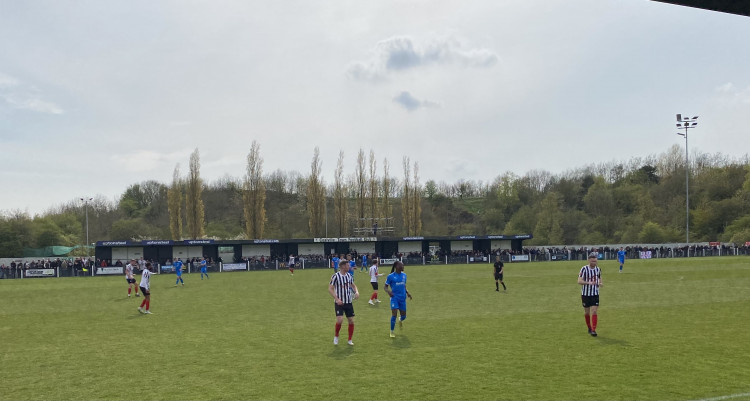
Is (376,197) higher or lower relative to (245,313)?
higher

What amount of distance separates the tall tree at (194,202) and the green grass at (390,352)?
60278 mm

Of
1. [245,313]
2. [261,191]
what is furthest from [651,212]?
[245,313]

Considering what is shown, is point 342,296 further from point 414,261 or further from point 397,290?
point 414,261

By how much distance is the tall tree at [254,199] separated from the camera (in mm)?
82000

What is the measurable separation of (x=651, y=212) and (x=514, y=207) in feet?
98.7

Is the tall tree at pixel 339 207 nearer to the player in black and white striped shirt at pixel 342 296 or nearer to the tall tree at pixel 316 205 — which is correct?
the tall tree at pixel 316 205

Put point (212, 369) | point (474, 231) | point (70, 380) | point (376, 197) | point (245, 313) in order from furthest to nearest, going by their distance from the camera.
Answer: point (474, 231), point (376, 197), point (245, 313), point (212, 369), point (70, 380)

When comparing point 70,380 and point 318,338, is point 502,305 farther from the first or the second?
point 70,380

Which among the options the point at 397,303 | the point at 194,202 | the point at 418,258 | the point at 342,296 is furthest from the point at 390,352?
the point at 194,202

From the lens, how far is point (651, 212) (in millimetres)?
97938

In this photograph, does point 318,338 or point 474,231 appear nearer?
point 318,338

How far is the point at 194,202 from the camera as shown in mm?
82562

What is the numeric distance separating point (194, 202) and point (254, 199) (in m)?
9.01

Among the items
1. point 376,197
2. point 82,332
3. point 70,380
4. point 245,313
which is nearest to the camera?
point 70,380
